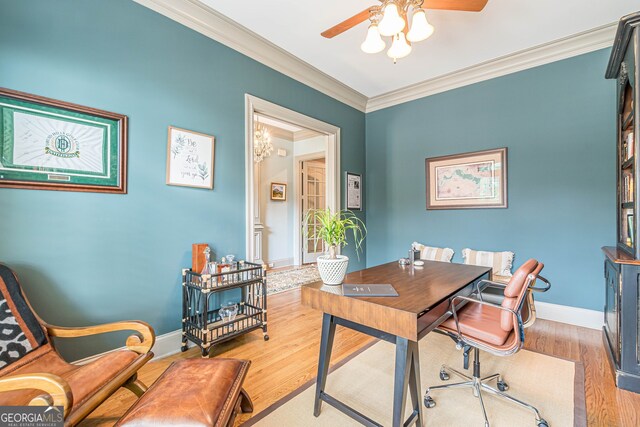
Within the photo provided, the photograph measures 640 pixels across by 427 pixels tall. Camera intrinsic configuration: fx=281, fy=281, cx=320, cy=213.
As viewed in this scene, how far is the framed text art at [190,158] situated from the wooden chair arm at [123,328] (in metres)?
1.17

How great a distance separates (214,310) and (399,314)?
1.98 meters

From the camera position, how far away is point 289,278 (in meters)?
4.96

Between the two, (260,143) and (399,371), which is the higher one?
(260,143)

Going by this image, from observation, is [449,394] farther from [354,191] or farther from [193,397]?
[354,191]

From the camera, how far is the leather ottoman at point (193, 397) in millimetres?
1130

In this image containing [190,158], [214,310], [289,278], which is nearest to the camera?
[190,158]

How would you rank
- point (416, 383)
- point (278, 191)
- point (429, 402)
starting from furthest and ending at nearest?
point (278, 191), point (429, 402), point (416, 383)

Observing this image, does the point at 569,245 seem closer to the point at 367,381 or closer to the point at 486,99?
the point at 486,99

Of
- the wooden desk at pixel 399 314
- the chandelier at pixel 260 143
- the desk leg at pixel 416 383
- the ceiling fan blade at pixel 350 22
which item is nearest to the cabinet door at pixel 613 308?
the wooden desk at pixel 399 314

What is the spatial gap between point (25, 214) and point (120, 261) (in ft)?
2.00

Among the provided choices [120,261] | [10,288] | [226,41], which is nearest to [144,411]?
[10,288]

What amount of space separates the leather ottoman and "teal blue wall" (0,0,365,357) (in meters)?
1.03

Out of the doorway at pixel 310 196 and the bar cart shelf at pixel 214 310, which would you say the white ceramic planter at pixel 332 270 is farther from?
the doorway at pixel 310 196

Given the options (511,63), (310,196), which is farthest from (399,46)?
(310,196)
